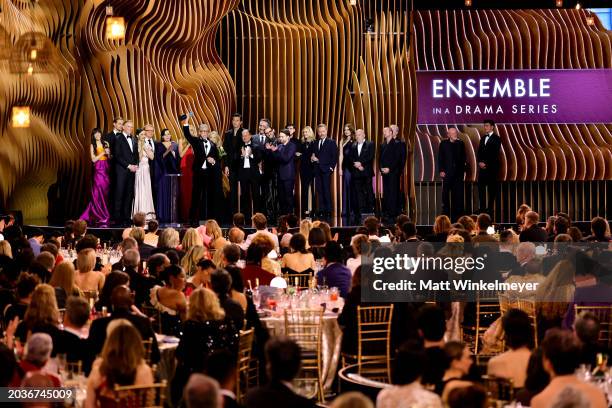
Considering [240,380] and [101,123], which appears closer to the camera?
[240,380]

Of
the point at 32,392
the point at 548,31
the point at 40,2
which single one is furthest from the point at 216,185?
the point at 32,392

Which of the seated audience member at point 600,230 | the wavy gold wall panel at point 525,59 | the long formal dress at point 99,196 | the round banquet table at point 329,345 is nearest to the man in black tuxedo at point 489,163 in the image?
the wavy gold wall panel at point 525,59

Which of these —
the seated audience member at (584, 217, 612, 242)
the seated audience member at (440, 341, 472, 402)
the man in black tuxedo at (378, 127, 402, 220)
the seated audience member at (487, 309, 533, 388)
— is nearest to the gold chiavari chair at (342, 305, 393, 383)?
the seated audience member at (487, 309, 533, 388)

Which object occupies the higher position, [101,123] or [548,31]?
[548,31]

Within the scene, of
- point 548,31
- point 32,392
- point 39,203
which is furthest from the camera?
point 548,31

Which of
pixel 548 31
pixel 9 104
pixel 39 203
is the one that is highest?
pixel 548 31

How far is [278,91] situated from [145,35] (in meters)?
2.63

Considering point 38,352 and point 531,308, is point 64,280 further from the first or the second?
point 531,308

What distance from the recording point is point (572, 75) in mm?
21188

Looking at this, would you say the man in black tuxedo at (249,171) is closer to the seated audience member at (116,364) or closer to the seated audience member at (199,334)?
the seated audience member at (199,334)

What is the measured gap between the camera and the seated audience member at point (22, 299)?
330 inches

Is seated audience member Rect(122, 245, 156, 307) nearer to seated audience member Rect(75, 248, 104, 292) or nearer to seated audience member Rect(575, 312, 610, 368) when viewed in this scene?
seated audience member Rect(75, 248, 104, 292)

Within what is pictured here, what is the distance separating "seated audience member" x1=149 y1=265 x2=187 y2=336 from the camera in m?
8.83

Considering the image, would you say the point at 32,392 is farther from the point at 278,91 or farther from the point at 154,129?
the point at 278,91
